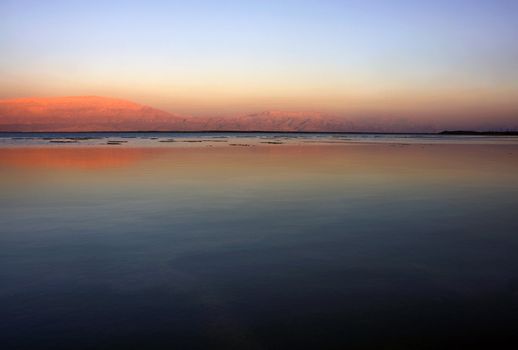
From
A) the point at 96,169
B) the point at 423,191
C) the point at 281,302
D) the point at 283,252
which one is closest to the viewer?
the point at 281,302

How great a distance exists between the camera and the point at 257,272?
6090mm

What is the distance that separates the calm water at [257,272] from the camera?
4348 millimetres

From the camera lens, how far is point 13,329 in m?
4.37

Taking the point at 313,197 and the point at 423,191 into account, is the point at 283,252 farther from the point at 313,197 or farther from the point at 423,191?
the point at 423,191

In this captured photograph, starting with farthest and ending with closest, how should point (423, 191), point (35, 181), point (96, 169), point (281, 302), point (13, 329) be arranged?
point (96, 169) < point (35, 181) < point (423, 191) < point (281, 302) < point (13, 329)

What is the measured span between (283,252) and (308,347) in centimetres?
306

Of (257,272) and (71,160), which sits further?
(71,160)

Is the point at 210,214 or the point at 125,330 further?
the point at 210,214

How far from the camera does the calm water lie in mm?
4348

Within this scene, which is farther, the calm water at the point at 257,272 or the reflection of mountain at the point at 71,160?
the reflection of mountain at the point at 71,160

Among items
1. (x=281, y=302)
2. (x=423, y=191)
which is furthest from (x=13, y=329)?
(x=423, y=191)

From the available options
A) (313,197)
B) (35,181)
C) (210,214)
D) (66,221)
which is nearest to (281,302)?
(210,214)

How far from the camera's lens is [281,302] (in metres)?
5.07

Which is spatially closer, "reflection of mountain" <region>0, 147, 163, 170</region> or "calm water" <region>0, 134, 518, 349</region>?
"calm water" <region>0, 134, 518, 349</region>
